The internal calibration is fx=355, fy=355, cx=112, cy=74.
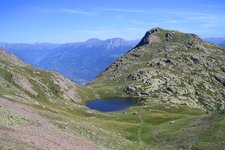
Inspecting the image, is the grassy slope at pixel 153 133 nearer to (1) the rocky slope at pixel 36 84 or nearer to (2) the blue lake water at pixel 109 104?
(1) the rocky slope at pixel 36 84

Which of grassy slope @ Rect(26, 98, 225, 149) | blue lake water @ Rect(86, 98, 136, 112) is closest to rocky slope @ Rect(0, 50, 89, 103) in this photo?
blue lake water @ Rect(86, 98, 136, 112)

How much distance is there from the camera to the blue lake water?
172250 mm

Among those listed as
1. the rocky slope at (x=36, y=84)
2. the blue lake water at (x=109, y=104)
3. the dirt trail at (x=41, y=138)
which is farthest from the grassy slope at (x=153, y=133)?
the blue lake water at (x=109, y=104)

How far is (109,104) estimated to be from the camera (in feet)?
607

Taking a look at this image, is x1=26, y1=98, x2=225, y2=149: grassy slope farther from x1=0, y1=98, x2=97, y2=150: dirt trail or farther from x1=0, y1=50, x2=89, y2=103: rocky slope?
x1=0, y1=50, x2=89, y2=103: rocky slope

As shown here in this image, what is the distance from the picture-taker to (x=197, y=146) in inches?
2768

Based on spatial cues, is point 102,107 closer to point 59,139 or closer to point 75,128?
point 75,128

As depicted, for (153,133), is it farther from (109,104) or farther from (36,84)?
(109,104)

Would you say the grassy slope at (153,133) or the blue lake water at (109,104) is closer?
the grassy slope at (153,133)

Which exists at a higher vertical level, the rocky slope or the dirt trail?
the dirt trail

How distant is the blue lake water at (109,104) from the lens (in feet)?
565

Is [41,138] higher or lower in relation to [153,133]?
higher

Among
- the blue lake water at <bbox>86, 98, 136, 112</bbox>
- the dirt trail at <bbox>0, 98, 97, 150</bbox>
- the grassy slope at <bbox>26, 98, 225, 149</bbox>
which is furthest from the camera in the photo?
the blue lake water at <bbox>86, 98, 136, 112</bbox>

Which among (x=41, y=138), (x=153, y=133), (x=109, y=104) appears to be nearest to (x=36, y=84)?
(x=109, y=104)
